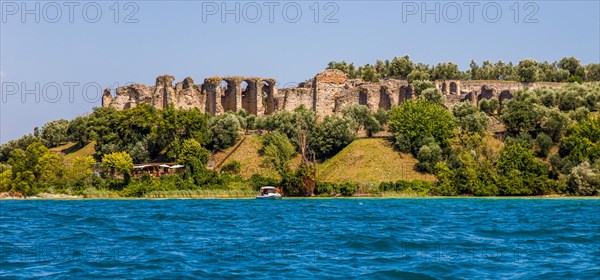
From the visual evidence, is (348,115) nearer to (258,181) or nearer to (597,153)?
(258,181)

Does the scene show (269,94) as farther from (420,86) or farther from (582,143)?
→ (582,143)

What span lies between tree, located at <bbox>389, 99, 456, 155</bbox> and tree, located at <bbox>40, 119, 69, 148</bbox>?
33462mm

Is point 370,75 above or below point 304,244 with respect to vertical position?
above

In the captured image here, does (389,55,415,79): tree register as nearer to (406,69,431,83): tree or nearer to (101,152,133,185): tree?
(406,69,431,83): tree

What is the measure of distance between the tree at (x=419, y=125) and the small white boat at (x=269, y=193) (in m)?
12.3

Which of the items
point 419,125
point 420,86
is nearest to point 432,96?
point 420,86

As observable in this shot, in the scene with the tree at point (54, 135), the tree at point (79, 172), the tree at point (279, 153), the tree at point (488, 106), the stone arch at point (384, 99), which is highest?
the stone arch at point (384, 99)

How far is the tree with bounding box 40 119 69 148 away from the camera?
86.3m

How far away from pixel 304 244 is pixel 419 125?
4388cm

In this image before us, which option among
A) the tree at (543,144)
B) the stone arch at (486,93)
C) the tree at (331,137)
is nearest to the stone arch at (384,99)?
the stone arch at (486,93)

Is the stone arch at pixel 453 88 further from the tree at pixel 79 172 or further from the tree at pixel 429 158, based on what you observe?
the tree at pixel 79 172

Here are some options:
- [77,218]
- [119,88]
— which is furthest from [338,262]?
[119,88]

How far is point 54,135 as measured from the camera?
86312 mm

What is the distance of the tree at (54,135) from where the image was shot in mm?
86312
